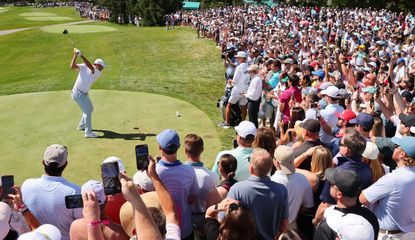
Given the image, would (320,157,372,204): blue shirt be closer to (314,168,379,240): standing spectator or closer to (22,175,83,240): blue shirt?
(314,168,379,240): standing spectator

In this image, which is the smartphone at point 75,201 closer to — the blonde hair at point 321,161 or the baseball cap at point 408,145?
the blonde hair at point 321,161

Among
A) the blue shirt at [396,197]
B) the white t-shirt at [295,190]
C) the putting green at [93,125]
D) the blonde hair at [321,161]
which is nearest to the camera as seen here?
the blue shirt at [396,197]

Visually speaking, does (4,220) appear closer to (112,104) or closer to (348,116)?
(348,116)

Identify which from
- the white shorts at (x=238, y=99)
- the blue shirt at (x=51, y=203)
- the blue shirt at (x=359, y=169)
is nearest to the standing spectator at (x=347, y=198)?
the blue shirt at (x=359, y=169)

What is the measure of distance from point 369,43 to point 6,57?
77.3 feet

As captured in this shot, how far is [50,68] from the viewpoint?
77.7 feet

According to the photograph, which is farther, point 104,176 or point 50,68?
point 50,68

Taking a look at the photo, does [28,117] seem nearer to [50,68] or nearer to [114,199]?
[114,199]

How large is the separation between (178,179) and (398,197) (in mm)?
2375

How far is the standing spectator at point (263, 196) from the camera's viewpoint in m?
4.40

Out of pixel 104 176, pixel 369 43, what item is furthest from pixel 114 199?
pixel 369 43

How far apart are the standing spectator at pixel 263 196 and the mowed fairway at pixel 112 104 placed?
4364 mm

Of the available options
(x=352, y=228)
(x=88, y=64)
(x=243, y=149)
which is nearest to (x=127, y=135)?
(x=88, y=64)

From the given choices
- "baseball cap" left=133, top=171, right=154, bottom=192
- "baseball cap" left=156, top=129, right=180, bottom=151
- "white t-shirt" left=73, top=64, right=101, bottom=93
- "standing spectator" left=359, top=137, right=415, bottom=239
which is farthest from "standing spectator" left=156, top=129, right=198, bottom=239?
"white t-shirt" left=73, top=64, right=101, bottom=93
